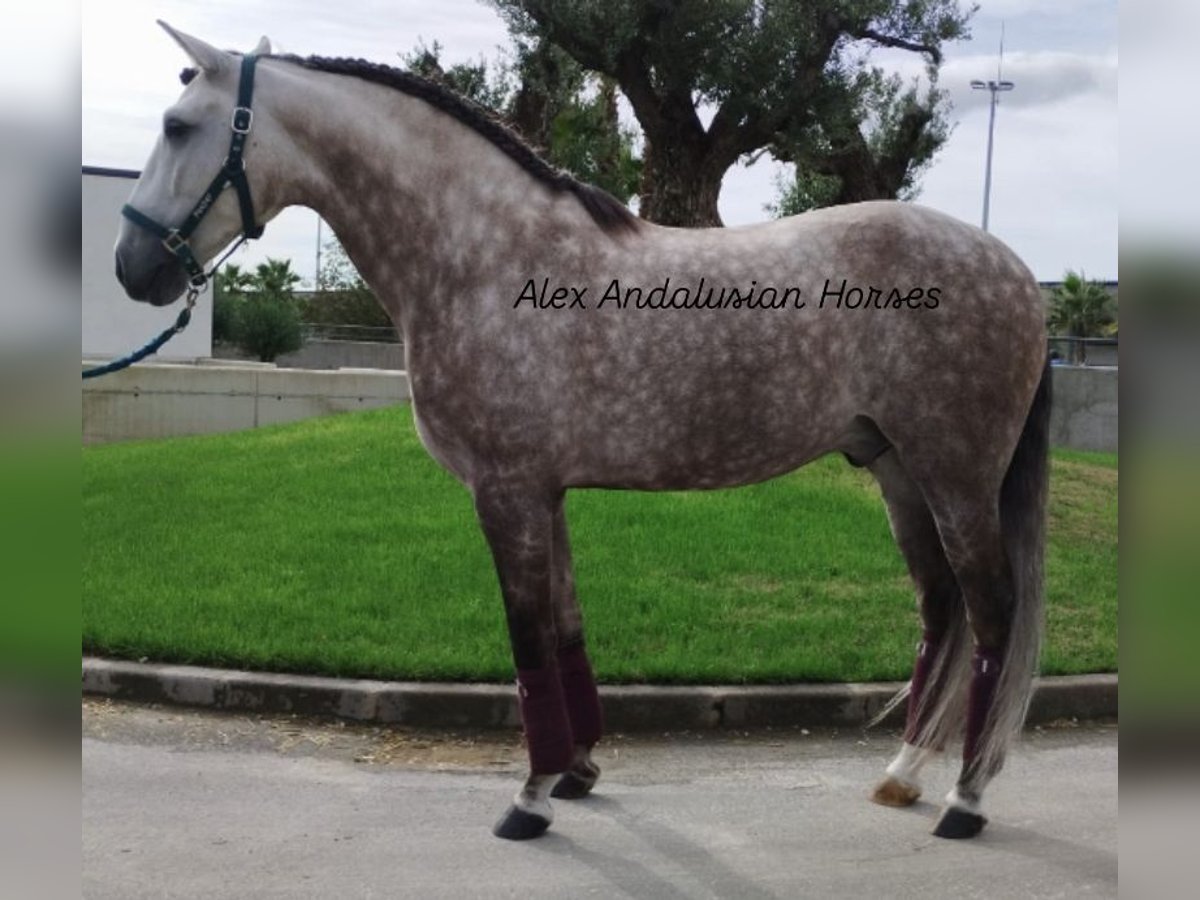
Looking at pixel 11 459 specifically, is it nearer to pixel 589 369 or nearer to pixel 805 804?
pixel 589 369

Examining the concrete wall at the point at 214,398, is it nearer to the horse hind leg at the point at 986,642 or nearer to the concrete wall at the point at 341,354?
the horse hind leg at the point at 986,642

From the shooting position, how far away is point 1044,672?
17.7 ft

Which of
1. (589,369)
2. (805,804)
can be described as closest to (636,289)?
(589,369)

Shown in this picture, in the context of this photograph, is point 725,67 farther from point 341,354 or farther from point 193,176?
point 341,354

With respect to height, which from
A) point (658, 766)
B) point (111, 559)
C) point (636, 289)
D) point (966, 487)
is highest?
point (636, 289)

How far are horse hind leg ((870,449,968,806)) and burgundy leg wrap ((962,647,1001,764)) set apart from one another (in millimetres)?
208

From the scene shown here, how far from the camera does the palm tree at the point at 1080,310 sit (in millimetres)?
30109

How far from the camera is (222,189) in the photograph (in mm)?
3387

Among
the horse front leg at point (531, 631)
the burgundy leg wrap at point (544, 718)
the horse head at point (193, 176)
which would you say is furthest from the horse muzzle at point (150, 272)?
the burgundy leg wrap at point (544, 718)

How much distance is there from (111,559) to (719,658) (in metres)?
3.88

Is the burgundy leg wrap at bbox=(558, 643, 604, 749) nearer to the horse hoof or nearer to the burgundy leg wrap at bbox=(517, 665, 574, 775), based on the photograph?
the burgundy leg wrap at bbox=(517, 665, 574, 775)

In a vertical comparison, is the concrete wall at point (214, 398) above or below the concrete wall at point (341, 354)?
below

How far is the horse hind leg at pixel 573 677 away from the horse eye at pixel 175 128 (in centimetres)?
170

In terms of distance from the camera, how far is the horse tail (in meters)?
3.75
